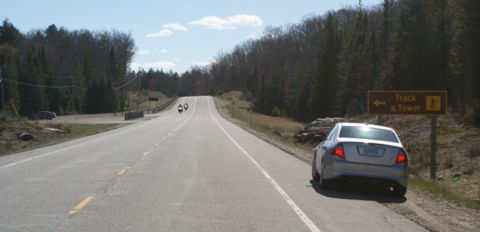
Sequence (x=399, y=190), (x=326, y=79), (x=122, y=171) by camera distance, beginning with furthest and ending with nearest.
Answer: (x=326, y=79), (x=122, y=171), (x=399, y=190)

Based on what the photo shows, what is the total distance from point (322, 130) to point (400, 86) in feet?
90.2

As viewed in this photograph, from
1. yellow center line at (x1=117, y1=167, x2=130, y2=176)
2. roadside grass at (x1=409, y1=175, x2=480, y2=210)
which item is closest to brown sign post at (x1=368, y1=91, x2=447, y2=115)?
roadside grass at (x1=409, y1=175, x2=480, y2=210)

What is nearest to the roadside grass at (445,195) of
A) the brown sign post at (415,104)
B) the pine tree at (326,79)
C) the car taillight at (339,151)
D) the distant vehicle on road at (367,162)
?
the distant vehicle on road at (367,162)

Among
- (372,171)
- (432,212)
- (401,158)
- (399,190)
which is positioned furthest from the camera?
(399,190)

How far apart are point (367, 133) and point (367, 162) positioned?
3.64 feet

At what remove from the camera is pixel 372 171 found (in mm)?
13273

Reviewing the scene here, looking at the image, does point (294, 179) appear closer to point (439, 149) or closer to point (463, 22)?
point (439, 149)

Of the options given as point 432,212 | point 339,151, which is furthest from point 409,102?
point 432,212

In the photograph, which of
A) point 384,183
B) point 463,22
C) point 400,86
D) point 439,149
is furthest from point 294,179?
point 400,86

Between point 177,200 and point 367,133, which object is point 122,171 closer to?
point 177,200

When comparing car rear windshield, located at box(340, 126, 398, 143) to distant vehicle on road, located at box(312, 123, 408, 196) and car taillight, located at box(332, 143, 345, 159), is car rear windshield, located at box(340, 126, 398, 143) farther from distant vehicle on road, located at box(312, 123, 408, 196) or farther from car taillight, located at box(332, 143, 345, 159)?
car taillight, located at box(332, 143, 345, 159)

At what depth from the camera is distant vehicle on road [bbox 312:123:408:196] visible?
1326 cm

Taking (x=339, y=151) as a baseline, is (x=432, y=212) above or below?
below

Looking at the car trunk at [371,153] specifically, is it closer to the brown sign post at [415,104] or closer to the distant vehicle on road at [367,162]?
the distant vehicle on road at [367,162]
